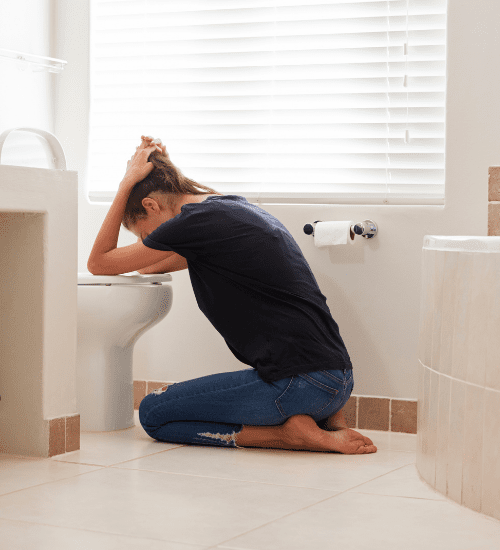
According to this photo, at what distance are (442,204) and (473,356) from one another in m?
1.06

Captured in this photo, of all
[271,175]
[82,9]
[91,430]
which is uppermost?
[82,9]

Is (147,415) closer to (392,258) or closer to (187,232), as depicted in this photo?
(187,232)

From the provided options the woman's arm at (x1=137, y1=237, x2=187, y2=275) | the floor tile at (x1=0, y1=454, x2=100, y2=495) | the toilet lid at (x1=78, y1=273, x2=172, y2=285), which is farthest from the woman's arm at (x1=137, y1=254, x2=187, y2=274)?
the floor tile at (x1=0, y1=454, x2=100, y2=495)

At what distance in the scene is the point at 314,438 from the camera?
2.24m

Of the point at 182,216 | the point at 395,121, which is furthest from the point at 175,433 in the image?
the point at 395,121

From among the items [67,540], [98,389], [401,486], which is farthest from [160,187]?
[67,540]

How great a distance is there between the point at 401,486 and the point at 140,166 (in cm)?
126

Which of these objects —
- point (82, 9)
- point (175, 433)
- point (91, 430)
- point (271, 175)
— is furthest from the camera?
point (82, 9)

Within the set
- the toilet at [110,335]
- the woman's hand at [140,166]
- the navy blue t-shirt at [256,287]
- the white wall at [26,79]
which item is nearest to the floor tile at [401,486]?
the navy blue t-shirt at [256,287]

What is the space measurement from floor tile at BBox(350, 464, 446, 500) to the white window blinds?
102cm

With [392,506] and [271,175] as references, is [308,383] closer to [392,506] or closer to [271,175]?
[392,506]

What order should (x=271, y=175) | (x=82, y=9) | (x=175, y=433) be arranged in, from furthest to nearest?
1. (x=82, y=9)
2. (x=271, y=175)
3. (x=175, y=433)

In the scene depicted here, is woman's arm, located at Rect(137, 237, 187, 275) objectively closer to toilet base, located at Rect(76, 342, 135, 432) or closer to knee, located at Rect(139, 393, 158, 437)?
toilet base, located at Rect(76, 342, 135, 432)

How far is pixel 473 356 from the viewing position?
1.68 meters
